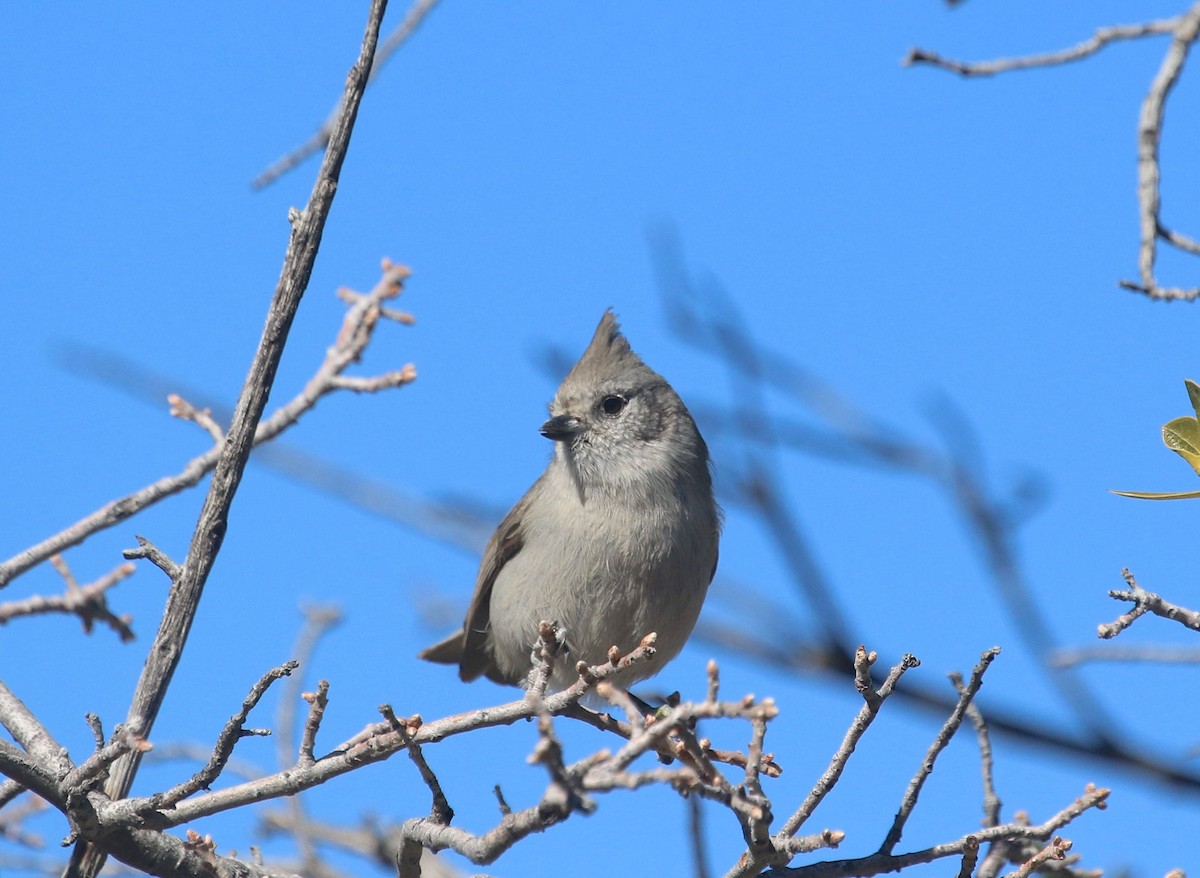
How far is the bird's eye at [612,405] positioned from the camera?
518 cm

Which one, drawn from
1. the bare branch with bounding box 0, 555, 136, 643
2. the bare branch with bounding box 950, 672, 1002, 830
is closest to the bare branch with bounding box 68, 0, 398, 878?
the bare branch with bounding box 0, 555, 136, 643

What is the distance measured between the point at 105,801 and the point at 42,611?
117 cm

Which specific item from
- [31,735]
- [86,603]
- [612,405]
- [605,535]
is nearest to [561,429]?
[612,405]

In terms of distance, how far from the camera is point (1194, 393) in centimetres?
233

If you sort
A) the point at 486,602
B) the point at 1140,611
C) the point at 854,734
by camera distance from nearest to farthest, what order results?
the point at 1140,611 < the point at 854,734 < the point at 486,602

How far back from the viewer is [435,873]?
4996 millimetres

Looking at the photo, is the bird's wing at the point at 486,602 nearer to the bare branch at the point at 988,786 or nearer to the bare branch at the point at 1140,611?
the bare branch at the point at 988,786

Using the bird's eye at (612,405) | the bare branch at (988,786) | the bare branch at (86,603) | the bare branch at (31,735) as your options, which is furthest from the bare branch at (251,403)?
the bird's eye at (612,405)

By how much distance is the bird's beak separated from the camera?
Result: 5023 millimetres

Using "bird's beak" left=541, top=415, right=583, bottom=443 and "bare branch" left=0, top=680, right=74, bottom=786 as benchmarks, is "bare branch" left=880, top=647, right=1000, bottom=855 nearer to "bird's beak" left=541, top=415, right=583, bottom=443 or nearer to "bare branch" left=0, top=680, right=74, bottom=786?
"bare branch" left=0, top=680, right=74, bottom=786

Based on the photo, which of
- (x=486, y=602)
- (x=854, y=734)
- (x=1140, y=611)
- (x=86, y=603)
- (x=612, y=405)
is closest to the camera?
(x=1140, y=611)

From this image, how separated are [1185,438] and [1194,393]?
3.6 inches

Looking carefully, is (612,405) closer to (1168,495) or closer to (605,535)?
(605,535)

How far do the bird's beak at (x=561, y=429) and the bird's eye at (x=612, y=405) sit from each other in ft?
0.47
